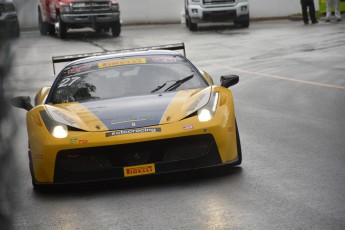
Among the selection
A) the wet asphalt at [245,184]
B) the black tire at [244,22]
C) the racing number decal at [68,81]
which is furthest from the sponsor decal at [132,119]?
the black tire at [244,22]

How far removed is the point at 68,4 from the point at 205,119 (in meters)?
22.4

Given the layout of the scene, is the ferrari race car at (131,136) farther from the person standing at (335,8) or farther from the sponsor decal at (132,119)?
the person standing at (335,8)

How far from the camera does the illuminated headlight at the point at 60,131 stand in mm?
7387

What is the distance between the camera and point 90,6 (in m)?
29.8

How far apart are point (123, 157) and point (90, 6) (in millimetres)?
22967

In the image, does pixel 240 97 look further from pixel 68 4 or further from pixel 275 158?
pixel 68 4

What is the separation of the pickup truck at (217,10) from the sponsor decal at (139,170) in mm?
24633

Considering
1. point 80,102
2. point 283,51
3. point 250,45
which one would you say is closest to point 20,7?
point 80,102

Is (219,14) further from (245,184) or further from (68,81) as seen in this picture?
(245,184)

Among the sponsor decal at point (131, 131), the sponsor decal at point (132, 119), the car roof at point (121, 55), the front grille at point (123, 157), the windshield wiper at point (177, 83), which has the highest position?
the car roof at point (121, 55)

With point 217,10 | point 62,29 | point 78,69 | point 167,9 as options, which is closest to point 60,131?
point 78,69

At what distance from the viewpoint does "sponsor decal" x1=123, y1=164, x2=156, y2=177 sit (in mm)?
7277

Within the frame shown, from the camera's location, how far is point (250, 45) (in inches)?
973

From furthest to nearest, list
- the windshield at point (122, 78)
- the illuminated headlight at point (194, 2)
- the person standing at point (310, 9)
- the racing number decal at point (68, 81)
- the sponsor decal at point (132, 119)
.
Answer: the illuminated headlight at point (194, 2), the person standing at point (310, 9), the racing number decal at point (68, 81), the windshield at point (122, 78), the sponsor decal at point (132, 119)
